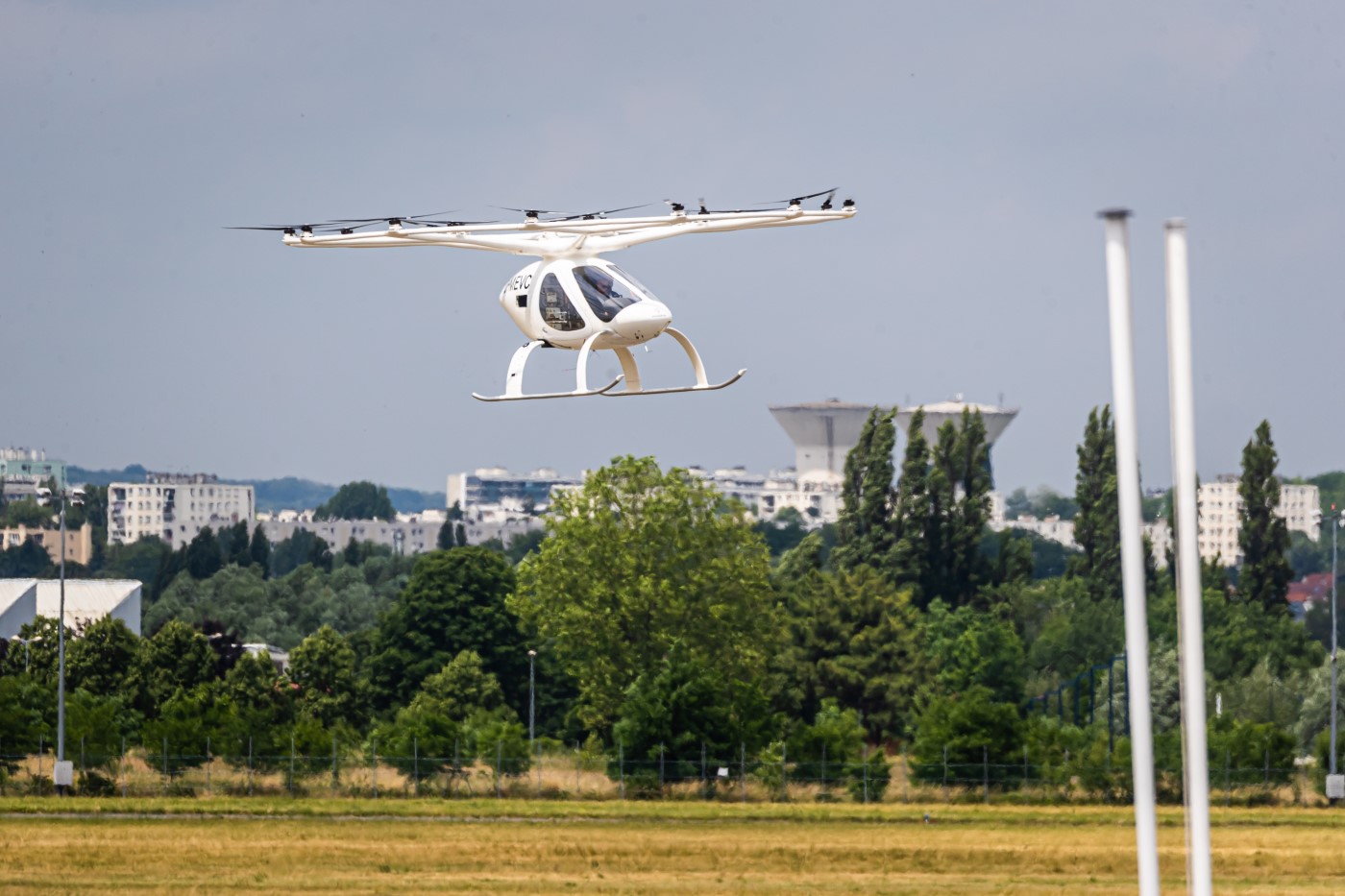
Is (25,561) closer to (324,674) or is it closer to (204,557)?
(204,557)

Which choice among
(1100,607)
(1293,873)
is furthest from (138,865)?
(1100,607)

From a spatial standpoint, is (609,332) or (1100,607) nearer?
(609,332)

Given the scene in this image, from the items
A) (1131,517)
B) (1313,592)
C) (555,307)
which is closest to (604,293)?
(555,307)

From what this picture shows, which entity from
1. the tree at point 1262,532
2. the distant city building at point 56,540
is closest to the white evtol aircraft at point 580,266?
the tree at point 1262,532

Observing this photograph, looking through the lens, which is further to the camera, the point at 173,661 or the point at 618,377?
the point at 173,661

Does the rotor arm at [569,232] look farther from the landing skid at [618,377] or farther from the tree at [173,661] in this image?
the tree at [173,661]

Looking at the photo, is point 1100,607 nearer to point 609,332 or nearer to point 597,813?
point 597,813
